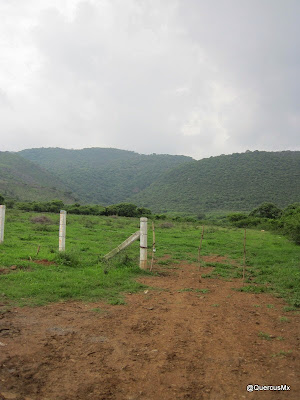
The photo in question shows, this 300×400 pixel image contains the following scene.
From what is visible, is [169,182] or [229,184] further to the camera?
[169,182]

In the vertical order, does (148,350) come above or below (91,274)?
below

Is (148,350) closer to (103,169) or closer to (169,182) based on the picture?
(169,182)

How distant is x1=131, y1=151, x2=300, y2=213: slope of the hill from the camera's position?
69188 mm

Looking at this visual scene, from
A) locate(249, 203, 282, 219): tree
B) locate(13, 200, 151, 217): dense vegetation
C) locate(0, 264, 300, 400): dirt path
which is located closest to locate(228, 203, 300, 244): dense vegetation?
locate(249, 203, 282, 219): tree

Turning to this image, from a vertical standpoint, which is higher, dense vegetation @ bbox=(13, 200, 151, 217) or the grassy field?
dense vegetation @ bbox=(13, 200, 151, 217)

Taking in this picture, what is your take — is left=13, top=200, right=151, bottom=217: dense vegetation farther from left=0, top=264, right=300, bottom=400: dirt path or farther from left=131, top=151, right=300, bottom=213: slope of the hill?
left=0, top=264, right=300, bottom=400: dirt path

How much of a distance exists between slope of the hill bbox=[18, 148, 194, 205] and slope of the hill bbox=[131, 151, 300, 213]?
9.69m

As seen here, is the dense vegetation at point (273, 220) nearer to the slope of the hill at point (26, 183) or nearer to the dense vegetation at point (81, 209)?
the dense vegetation at point (81, 209)

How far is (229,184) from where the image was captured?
78625 millimetres

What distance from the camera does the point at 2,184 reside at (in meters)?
55.7

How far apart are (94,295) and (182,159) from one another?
126192mm

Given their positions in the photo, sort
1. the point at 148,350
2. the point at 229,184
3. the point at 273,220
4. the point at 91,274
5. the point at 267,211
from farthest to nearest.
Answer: the point at 229,184, the point at 267,211, the point at 273,220, the point at 91,274, the point at 148,350

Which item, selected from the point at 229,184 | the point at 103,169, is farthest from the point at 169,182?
the point at 103,169

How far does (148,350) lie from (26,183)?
6780 cm
